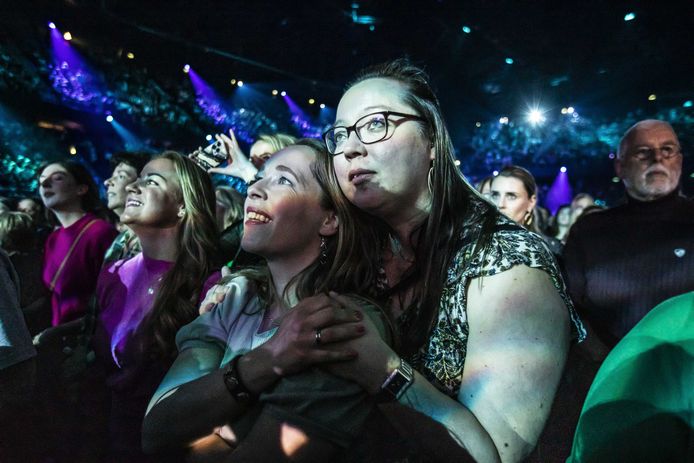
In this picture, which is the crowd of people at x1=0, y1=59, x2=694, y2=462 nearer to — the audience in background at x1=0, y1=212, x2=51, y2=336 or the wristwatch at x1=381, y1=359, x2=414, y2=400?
the wristwatch at x1=381, y1=359, x2=414, y2=400

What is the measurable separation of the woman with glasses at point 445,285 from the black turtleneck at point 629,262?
1897 mm

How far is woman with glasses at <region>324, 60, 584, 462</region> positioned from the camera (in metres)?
1.09

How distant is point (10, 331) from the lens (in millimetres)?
2131

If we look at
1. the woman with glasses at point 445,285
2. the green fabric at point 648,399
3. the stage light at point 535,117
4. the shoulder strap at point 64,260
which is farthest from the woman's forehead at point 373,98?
the stage light at point 535,117

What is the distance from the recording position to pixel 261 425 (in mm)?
1208

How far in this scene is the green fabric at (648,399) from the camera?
0.71 metres

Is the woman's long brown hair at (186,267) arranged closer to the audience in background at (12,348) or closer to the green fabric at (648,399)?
the audience in background at (12,348)

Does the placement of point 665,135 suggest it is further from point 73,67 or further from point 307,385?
point 73,67

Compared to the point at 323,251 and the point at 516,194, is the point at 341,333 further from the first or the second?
the point at 516,194

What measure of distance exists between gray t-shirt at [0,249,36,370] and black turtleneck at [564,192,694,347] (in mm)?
3068

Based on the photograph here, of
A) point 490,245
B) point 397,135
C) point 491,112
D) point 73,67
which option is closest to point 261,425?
point 490,245

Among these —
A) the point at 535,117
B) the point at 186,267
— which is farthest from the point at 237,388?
the point at 535,117

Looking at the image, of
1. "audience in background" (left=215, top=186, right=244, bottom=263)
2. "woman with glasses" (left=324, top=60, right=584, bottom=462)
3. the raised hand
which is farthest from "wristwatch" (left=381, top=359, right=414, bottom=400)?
the raised hand

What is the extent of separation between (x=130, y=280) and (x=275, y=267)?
4.37 feet
